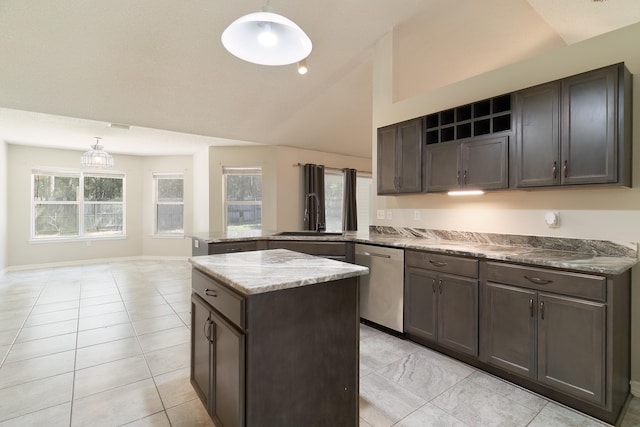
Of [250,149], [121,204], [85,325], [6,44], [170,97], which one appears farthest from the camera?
[121,204]

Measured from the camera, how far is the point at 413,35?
12.0 feet

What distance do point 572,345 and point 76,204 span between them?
8.31m

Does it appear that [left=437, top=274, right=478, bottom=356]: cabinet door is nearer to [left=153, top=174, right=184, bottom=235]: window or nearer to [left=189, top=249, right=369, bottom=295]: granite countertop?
[left=189, top=249, right=369, bottom=295]: granite countertop

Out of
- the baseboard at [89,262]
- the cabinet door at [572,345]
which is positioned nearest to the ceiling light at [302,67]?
the cabinet door at [572,345]

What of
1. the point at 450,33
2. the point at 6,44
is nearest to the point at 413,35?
the point at 450,33

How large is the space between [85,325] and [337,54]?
418 cm

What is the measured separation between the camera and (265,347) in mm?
1322

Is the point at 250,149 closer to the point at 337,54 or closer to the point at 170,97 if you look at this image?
the point at 170,97

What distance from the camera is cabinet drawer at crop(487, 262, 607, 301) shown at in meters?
1.74

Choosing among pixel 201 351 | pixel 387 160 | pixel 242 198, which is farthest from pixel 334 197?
pixel 201 351

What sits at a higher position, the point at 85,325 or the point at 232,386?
the point at 232,386

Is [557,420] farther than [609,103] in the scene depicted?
No

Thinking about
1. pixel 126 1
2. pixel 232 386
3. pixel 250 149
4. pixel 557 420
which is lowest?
pixel 557 420

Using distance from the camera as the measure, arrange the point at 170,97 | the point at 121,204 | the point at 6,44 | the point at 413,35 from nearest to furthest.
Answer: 1. the point at 6,44
2. the point at 413,35
3. the point at 170,97
4. the point at 121,204
